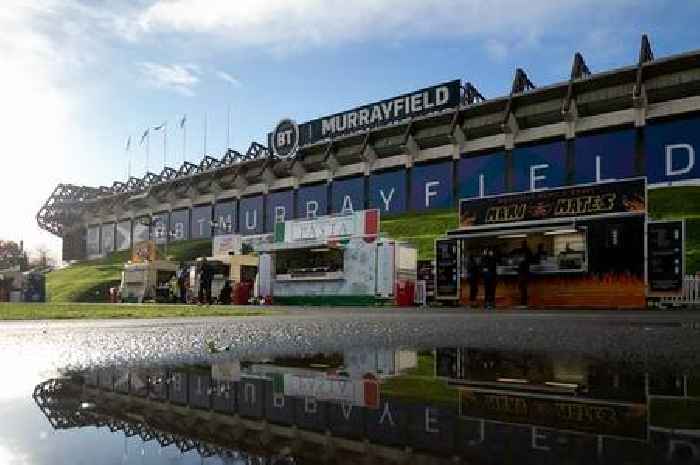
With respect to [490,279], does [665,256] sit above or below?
above

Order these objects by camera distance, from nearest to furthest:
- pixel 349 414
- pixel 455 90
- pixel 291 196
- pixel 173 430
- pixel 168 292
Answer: pixel 173 430
pixel 349 414
pixel 168 292
pixel 455 90
pixel 291 196

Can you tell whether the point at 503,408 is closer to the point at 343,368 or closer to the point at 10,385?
the point at 343,368

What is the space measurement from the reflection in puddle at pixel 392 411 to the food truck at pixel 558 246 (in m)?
17.7

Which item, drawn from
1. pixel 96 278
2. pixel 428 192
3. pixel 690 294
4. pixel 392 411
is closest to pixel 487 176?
pixel 428 192

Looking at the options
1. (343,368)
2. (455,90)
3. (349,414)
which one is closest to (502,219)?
(343,368)

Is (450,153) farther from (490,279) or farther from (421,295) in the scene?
(490,279)

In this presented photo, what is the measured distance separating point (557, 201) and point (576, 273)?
9.15 ft

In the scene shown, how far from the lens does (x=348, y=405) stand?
297 centimetres

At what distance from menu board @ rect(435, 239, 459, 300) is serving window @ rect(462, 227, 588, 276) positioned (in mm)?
395

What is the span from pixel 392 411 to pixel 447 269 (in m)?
23.2

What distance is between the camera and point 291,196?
6178 cm

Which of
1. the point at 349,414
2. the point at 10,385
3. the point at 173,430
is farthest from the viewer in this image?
the point at 10,385

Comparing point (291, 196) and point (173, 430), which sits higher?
point (291, 196)

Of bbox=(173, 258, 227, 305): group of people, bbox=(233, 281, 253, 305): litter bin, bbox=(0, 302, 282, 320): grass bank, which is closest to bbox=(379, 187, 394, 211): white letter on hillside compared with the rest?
bbox=(173, 258, 227, 305): group of people
